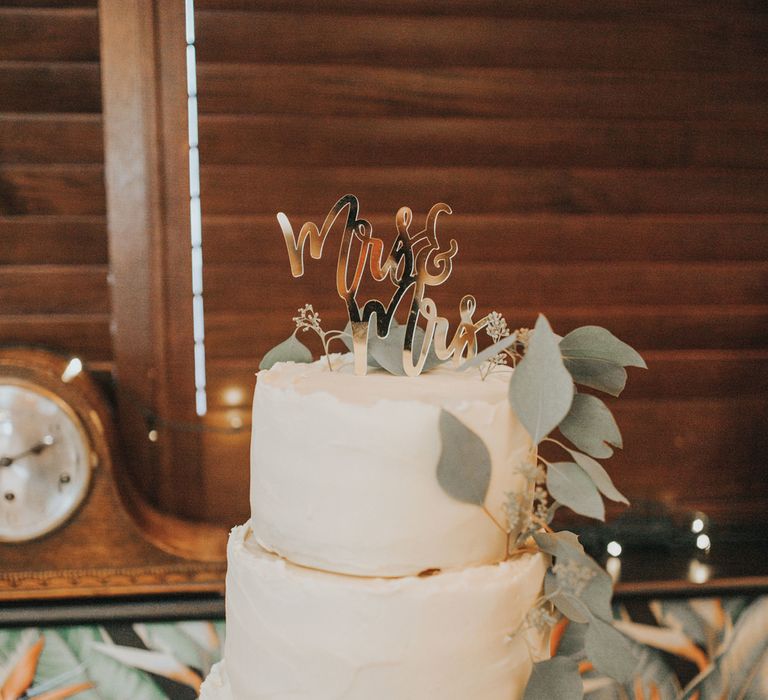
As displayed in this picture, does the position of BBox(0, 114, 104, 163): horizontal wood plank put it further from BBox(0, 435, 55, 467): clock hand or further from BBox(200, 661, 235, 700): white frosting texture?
BBox(200, 661, 235, 700): white frosting texture

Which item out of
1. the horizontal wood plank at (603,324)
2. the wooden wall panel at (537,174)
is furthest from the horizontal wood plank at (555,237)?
the horizontal wood plank at (603,324)

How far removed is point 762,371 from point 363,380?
1.66 m

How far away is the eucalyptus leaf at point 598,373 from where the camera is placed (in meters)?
0.93

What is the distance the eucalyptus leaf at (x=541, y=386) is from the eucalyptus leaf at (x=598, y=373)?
142 mm

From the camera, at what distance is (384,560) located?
0.87 metres

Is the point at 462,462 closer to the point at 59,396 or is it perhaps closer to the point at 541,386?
the point at 541,386

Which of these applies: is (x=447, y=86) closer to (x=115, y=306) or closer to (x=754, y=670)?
(x=115, y=306)

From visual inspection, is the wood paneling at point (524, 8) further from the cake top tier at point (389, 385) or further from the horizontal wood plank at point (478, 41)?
the cake top tier at point (389, 385)

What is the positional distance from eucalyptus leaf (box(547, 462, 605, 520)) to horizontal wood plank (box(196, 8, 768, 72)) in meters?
1.48

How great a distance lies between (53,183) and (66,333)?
391 millimetres

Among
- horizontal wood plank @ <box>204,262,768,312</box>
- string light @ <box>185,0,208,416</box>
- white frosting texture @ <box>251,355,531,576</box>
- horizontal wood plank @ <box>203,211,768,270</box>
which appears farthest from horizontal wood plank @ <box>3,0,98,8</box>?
white frosting texture @ <box>251,355,531,576</box>

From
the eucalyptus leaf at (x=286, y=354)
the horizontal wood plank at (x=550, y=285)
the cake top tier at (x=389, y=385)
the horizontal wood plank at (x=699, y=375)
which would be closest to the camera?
the cake top tier at (x=389, y=385)

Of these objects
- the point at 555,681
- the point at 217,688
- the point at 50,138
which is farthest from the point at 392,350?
the point at 50,138

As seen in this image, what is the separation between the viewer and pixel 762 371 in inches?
86.5
